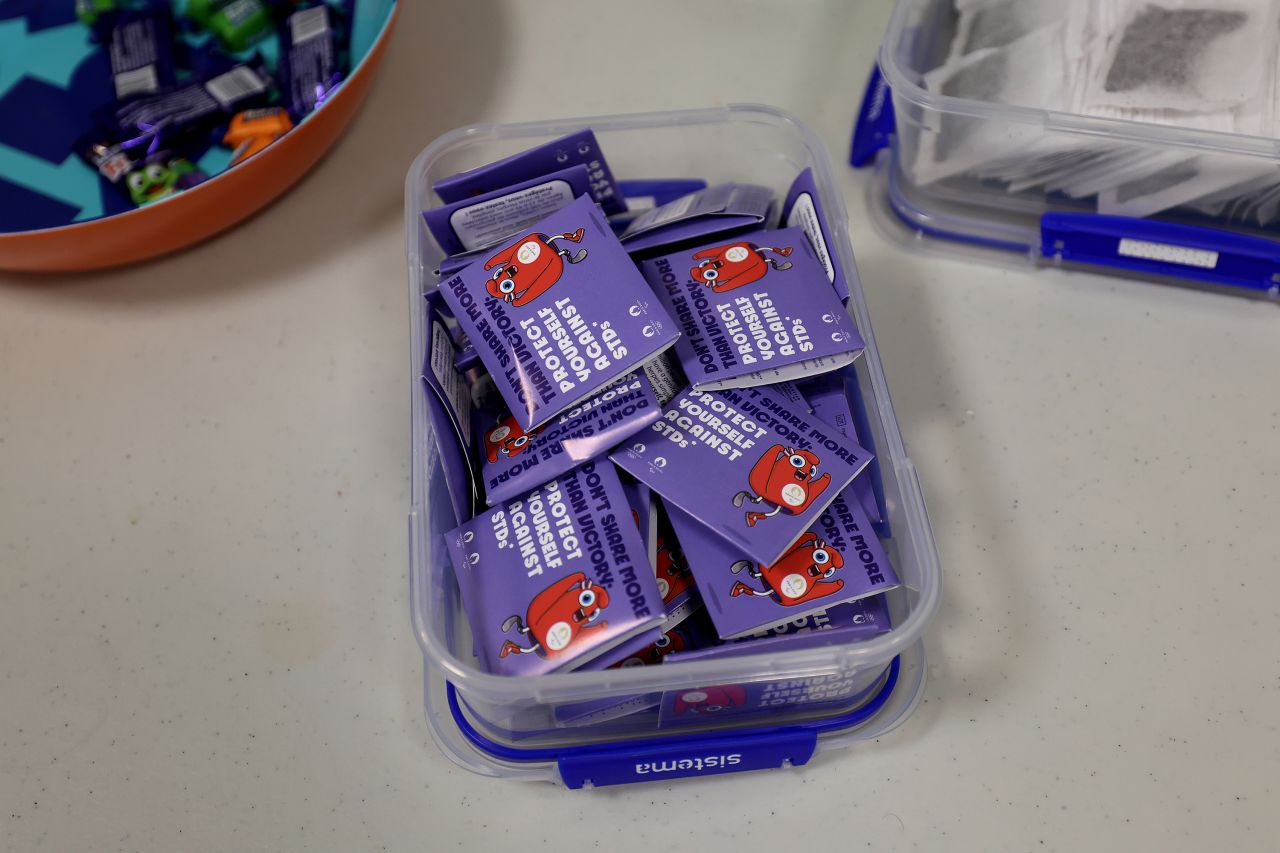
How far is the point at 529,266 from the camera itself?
0.69m

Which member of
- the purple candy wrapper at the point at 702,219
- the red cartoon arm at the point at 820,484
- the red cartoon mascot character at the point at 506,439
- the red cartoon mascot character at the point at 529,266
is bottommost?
the red cartoon arm at the point at 820,484

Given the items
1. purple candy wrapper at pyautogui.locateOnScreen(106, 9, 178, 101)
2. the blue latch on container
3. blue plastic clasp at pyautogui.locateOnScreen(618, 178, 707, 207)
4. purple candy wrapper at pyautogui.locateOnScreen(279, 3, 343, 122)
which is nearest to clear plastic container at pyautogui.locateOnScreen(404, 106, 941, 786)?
the blue latch on container

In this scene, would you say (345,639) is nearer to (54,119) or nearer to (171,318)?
(171,318)

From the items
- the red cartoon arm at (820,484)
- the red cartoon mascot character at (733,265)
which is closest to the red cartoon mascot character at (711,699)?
the red cartoon arm at (820,484)

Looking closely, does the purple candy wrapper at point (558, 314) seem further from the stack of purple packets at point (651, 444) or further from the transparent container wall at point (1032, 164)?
the transparent container wall at point (1032, 164)

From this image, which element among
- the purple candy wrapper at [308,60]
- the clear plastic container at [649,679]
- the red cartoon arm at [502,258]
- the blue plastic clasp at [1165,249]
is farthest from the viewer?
the purple candy wrapper at [308,60]

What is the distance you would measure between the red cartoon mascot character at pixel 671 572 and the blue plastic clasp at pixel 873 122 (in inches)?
15.4

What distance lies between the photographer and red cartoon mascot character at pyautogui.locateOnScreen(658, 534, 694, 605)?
65cm

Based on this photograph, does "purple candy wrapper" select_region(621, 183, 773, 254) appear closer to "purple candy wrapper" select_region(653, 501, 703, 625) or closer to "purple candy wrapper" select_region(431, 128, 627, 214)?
"purple candy wrapper" select_region(431, 128, 627, 214)

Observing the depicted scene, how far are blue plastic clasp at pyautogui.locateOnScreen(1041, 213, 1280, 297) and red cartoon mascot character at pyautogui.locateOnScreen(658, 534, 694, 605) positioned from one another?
15.1 inches

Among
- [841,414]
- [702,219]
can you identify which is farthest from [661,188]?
[841,414]

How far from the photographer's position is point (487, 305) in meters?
0.68

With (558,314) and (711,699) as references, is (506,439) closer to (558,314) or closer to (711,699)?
(558,314)

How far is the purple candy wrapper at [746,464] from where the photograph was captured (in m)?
0.62
